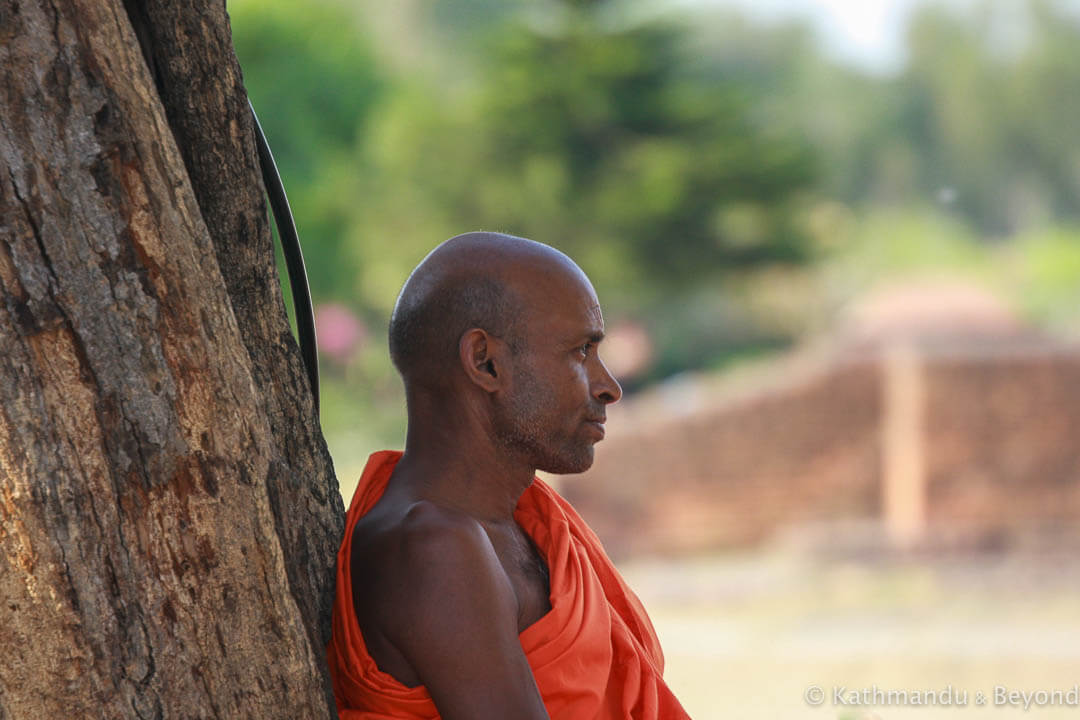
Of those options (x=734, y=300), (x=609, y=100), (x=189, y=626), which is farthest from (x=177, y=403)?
(x=734, y=300)

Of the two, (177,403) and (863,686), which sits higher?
(863,686)

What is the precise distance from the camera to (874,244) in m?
28.0

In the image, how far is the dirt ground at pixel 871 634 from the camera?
9.02m

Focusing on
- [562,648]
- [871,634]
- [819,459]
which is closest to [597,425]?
[562,648]

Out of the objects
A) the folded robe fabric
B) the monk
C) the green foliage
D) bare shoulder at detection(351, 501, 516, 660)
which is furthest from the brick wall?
bare shoulder at detection(351, 501, 516, 660)

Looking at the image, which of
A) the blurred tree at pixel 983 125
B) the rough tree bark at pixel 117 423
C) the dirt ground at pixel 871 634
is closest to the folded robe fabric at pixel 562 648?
the rough tree bark at pixel 117 423

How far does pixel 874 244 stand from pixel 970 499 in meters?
15.1

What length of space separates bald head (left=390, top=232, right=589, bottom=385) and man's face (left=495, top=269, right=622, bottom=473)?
2cm

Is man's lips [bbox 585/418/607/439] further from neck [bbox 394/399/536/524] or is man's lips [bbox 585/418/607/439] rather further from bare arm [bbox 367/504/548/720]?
bare arm [bbox 367/504/548/720]

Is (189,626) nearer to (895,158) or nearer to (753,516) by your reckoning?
(753,516)

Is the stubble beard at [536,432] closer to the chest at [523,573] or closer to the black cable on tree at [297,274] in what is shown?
the chest at [523,573]

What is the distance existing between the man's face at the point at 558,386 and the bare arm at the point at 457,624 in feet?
0.51

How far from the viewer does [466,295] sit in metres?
1.51

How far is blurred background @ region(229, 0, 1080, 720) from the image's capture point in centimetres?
1180
